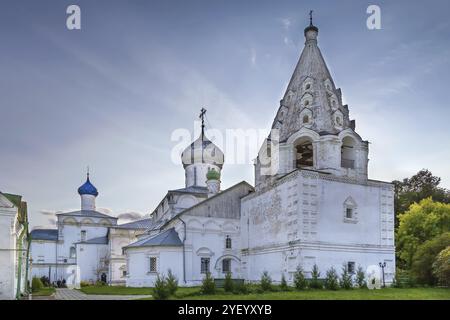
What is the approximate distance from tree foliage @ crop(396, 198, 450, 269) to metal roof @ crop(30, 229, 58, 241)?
1129 inches

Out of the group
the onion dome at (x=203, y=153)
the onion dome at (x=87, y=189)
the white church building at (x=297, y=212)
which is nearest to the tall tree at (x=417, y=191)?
the onion dome at (x=203, y=153)

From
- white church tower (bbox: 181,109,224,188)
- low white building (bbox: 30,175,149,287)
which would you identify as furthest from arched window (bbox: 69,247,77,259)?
white church tower (bbox: 181,109,224,188)

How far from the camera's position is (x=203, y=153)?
33.7 metres

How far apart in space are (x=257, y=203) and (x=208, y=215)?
317 centimetres

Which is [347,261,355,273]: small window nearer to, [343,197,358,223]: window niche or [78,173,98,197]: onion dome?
[343,197,358,223]: window niche

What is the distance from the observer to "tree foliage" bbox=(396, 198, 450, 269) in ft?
94.1

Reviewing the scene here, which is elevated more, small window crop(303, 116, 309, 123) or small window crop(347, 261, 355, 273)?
small window crop(303, 116, 309, 123)

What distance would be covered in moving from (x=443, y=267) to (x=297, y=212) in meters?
6.04

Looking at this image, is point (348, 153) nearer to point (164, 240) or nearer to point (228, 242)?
point (228, 242)

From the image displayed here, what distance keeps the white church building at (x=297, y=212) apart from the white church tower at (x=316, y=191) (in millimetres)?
45

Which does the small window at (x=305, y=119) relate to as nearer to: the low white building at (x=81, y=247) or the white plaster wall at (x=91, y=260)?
the low white building at (x=81, y=247)

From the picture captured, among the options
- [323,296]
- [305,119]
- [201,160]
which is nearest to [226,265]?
[305,119]

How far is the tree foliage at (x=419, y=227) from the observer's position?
2869cm
